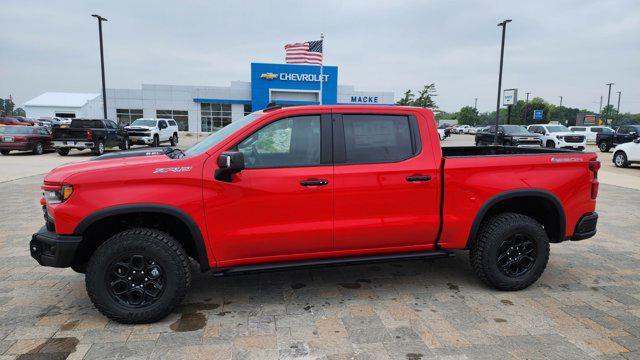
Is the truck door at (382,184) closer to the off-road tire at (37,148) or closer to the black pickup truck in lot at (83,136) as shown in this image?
the black pickup truck in lot at (83,136)

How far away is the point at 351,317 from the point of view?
11.6 ft

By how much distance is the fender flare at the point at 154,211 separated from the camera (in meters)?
3.18

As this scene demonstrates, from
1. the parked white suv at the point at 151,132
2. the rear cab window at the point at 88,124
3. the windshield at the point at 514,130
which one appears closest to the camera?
the rear cab window at the point at 88,124

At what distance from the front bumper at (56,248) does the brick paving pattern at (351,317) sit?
57 cm

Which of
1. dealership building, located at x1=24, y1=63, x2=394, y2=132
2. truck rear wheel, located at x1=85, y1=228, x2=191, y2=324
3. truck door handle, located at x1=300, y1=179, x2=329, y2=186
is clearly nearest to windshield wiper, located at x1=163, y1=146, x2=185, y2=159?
truck rear wheel, located at x1=85, y1=228, x2=191, y2=324

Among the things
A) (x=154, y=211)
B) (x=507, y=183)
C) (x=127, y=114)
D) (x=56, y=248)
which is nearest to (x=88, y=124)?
(x=56, y=248)

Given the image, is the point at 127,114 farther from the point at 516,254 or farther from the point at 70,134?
the point at 516,254

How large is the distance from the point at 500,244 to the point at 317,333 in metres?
2.01

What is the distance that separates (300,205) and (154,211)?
3.83ft

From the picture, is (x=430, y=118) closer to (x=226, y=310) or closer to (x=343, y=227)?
(x=343, y=227)

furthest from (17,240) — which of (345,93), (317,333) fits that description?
(345,93)

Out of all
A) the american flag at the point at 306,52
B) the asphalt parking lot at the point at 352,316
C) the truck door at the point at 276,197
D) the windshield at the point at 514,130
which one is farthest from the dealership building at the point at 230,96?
the truck door at the point at 276,197

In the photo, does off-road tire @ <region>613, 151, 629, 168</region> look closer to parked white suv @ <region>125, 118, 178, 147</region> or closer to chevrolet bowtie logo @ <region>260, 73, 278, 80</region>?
parked white suv @ <region>125, 118, 178, 147</region>

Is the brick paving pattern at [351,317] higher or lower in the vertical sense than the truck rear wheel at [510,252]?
lower
